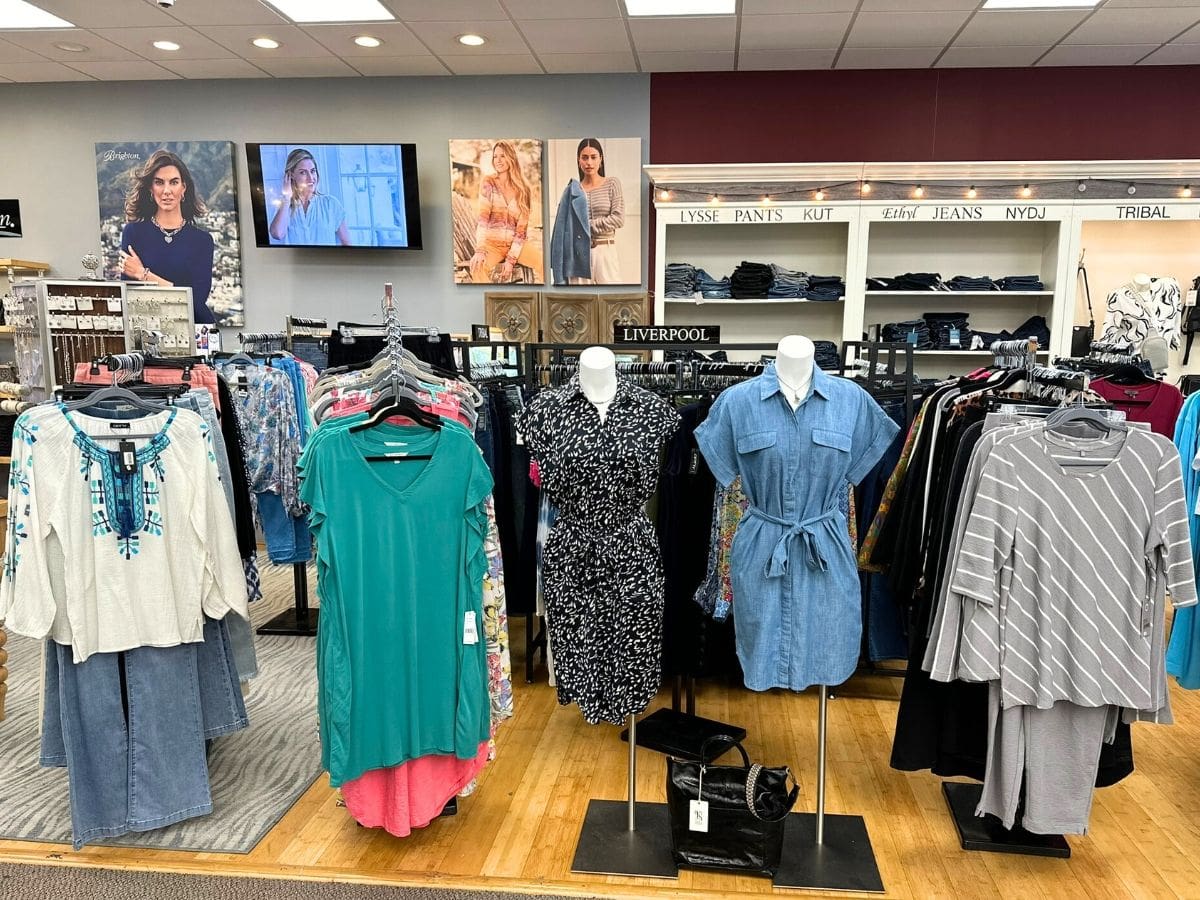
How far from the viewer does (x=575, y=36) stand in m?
5.38

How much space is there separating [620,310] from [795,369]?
13.7 feet

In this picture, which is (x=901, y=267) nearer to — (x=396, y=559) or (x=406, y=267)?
(x=406, y=267)

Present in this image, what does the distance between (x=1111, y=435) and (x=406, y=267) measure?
5594 mm

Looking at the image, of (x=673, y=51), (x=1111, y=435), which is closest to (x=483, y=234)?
(x=673, y=51)

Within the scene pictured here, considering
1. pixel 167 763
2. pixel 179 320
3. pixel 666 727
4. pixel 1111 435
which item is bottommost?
pixel 666 727

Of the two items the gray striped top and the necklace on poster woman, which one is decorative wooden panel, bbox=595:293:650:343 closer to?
the necklace on poster woman

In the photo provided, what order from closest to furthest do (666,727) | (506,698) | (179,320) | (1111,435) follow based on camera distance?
(1111,435), (506,698), (666,727), (179,320)

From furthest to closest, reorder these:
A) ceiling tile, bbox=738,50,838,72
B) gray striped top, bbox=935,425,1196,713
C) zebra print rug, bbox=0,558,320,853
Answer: ceiling tile, bbox=738,50,838,72 < zebra print rug, bbox=0,558,320,853 < gray striped top, bbox=935,425,1196,713

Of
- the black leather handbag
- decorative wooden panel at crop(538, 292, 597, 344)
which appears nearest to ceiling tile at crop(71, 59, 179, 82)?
decorative wooden panel at crop(538, 292, 597, 344)

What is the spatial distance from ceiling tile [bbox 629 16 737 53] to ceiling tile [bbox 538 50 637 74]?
23cm

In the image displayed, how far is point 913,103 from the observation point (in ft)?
19.8

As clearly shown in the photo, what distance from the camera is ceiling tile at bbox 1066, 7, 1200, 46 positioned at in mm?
4887

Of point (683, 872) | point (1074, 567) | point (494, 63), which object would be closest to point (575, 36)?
point (494, 63)

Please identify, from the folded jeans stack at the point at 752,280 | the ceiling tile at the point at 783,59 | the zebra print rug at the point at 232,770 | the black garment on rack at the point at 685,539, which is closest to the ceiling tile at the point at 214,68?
the ceiling tile at the point at 783,59
